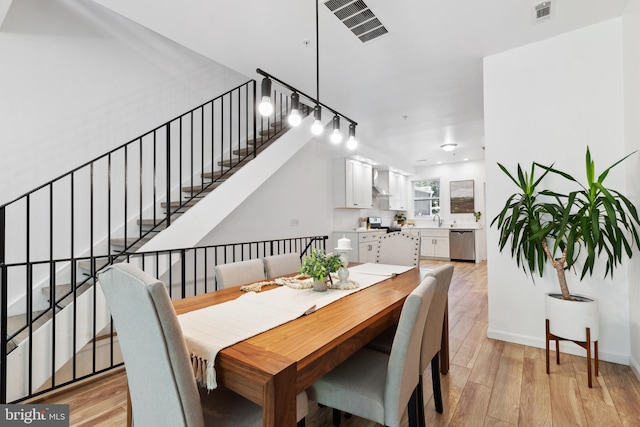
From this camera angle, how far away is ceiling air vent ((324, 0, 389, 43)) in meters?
2.23

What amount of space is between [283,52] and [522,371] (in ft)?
11.0

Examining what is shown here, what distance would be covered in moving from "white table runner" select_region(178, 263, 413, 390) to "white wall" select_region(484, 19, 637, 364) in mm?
1661

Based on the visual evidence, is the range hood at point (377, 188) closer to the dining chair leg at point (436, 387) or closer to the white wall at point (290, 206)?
the white wall at point (290, 206)

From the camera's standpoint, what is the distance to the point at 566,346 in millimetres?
2625

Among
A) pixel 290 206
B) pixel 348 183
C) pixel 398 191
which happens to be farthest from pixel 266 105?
pixel 398 191

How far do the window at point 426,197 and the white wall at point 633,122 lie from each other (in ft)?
20.9

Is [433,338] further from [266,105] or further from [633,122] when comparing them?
[633,122]

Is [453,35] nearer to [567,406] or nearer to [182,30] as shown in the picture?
[182,30]

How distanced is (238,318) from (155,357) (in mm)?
465

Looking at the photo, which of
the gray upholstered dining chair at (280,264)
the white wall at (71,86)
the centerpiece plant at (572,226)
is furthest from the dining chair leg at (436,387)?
the white wall at (71,86)

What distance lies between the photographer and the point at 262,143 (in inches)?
165

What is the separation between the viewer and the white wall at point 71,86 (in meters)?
2.71

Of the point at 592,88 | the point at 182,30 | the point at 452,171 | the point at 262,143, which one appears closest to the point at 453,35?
the point at 592,88

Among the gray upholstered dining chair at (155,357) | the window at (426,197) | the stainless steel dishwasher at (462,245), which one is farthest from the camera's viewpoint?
the window at (426,197)
